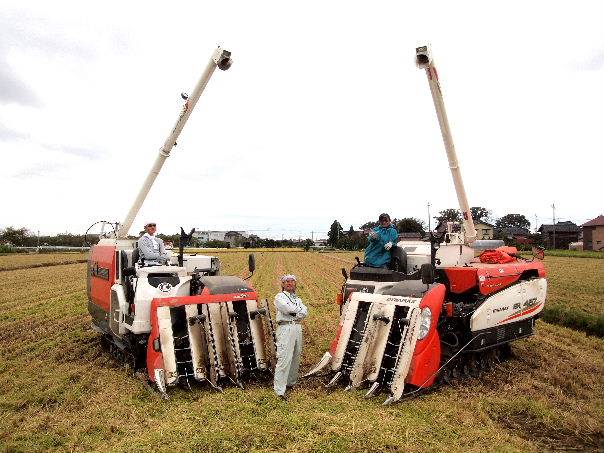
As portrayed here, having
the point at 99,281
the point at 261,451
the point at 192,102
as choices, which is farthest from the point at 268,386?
the point at 192,102

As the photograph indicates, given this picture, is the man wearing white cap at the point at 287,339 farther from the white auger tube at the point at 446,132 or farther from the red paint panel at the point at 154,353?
the white auger tube at the point at 446,132

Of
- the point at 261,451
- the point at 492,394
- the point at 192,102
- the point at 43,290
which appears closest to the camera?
the point at 261,451

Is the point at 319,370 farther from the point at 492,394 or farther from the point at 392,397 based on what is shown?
the point at 492,394

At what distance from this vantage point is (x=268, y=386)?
23.5ft

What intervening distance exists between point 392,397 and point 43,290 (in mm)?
18107

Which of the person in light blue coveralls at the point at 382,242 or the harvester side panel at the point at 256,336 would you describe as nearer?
the harvester side panel at the point at 256,336

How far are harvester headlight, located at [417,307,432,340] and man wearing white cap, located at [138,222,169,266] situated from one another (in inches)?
184

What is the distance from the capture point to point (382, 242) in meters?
8.60

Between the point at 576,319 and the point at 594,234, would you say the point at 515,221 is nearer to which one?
the point at 594,234

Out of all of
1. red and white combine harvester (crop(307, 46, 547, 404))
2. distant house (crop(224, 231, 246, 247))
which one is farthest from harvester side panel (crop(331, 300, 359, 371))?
distant house (crop(224, 231, 246, 247))

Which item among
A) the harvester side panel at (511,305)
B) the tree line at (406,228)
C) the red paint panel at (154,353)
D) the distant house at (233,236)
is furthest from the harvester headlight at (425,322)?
the distant house at (233,236)

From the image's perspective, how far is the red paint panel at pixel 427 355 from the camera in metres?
6.51

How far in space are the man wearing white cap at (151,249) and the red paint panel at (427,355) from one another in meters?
4.65

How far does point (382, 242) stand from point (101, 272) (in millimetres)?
5363
